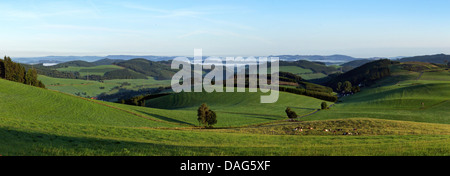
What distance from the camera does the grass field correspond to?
57.5 feet

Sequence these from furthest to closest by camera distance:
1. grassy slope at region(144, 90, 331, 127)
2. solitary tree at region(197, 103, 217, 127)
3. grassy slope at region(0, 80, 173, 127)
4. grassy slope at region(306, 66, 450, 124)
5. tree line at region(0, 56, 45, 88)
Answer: tree line at region(0, 56, 45, 88) → grassy slope at region(144, 90, 331, 127) → grassy slope at region(306, 66, 450, 124) → solitary tree at region(197, 103, 217, 127) → grassy slope at region(0, 80, 173, 127)

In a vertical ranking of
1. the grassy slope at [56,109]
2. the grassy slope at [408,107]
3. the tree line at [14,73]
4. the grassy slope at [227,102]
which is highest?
the tree line at [14,73]

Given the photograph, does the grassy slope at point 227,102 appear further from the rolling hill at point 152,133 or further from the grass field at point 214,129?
the rolling hill at point 152,133

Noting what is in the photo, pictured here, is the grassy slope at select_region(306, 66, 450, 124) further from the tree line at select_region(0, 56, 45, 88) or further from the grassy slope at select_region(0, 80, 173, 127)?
the tree line at select_region(0, 56, 45, 88)

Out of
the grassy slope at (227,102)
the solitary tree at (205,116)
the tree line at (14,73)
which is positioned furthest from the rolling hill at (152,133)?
the tree line at (14,73)

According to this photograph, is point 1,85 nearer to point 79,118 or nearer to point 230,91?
point 79,118

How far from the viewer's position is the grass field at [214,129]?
57.5 ft

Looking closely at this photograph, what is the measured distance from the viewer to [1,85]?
68938 mm

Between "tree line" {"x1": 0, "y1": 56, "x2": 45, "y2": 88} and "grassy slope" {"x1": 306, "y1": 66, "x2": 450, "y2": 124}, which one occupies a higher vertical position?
"tree line" {"x1": 0, "y1": 56, "x2": 45, "y2": 88}

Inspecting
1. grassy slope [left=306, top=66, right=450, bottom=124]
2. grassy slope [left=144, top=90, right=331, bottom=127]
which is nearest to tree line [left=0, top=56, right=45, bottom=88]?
grassy slope [left=144, top=90, right=331, bottom=127]

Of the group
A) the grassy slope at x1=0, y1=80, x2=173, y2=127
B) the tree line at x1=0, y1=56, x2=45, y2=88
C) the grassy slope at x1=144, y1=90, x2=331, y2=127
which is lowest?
the grassy slope at x1=144, y1=90, x2=331, y2=127

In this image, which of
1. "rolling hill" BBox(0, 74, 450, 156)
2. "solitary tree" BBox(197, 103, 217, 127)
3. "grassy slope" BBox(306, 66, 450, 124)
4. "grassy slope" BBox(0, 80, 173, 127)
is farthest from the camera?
"grassy slope" BBox(306, 66, 450, 124)

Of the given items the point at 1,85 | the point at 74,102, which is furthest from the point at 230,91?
the point at 1,85
